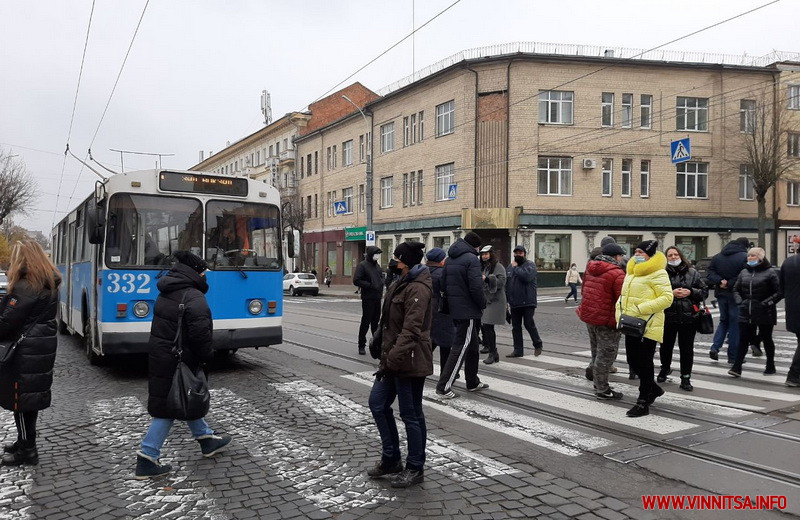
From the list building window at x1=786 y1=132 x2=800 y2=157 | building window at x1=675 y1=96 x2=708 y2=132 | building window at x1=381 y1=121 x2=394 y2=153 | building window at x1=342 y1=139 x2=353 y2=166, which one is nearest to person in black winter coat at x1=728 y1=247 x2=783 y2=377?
building window at x1=675 y1=96 x2=708 y2=132

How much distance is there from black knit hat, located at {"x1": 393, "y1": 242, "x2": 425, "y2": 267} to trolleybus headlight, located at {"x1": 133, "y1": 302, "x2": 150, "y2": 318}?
4942mm

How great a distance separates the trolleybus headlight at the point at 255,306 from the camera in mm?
9156

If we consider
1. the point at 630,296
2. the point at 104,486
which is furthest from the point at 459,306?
the point at 104,486

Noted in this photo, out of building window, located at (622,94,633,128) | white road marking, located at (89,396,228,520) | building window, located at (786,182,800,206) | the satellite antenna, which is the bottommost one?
white road marking, located at (89,396,228,520)

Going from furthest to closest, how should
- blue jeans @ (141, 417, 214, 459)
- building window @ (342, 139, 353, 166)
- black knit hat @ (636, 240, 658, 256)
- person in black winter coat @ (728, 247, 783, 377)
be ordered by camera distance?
building window @ (342, 139, 353, 166)
person in black winter coat @ (728, 247, 783, 377)
black knit hat @ (636, 240, 658, 256)
blue jeans @ (141, 417, 214, 459)

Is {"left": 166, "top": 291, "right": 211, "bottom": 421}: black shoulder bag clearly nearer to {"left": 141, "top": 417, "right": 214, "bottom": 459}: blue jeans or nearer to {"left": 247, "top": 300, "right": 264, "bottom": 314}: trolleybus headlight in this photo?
{"left": 141, "top": 417, "right": 214, "bottom": 459}: blue jeans

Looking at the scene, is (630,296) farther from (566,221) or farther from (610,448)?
(566,221)

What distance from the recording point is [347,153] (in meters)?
46.3

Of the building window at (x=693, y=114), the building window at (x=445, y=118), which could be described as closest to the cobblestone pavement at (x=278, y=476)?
the building window at (x=445, y=118)

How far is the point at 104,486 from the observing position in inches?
183

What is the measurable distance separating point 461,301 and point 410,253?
2.63 metres

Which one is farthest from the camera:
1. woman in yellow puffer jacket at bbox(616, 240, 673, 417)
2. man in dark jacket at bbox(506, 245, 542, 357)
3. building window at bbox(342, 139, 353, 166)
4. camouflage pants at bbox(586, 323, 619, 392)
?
building window at bbox(342, 139, 353, 166)

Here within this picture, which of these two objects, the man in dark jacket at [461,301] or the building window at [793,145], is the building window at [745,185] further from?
the man in dark jacket at [461,301]

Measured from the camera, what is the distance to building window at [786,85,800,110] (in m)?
34.7
